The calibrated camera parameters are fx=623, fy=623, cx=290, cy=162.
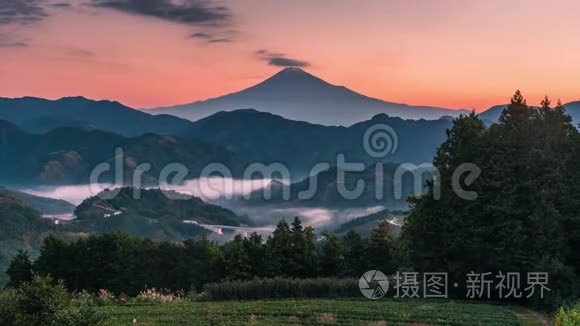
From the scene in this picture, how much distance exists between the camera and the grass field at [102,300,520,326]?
2816 centimetres

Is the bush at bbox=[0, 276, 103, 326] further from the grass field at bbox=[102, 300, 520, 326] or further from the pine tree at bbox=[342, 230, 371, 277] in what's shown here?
the pine tree at bbox=[342, 230, 371, 277]

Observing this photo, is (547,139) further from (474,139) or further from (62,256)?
(62,256)

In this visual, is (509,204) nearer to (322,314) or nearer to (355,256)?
(322,314)

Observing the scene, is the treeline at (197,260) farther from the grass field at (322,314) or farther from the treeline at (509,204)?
the grass field at (322,314)

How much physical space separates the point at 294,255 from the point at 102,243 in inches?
1286

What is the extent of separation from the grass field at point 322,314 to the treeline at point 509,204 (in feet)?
18.7

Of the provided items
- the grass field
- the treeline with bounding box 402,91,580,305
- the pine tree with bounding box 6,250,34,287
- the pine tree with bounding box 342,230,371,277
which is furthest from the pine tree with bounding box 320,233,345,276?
the pine tree with bounding box 6,250,34,287

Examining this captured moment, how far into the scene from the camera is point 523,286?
38469 mm

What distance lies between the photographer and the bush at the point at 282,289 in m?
41.6

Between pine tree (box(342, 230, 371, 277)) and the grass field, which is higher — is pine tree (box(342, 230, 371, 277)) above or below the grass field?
below

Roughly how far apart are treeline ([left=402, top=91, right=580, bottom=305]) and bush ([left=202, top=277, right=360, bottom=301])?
20.9 ft

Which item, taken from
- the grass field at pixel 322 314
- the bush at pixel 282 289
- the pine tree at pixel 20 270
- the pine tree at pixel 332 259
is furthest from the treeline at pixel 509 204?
the pine tree at pixel 20 270

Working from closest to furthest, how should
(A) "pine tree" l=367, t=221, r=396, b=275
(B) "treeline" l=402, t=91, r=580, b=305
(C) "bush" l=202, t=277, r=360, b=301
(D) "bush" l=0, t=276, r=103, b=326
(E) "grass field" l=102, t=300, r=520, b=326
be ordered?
1. (D) "bush" l=0, t=276, r=103, b=326
2. (E) "grass field" l=102, t=300, r=520, b=326
3. (B) "treeline" l=402, t=91, r=580, b=305
4. (C) "bush" l=202, t=277, r=360, b=301
5. (A) "pine tree" l=367, t=221, r=396, b=275

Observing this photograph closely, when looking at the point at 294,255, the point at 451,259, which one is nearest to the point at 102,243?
the point at 294,255
